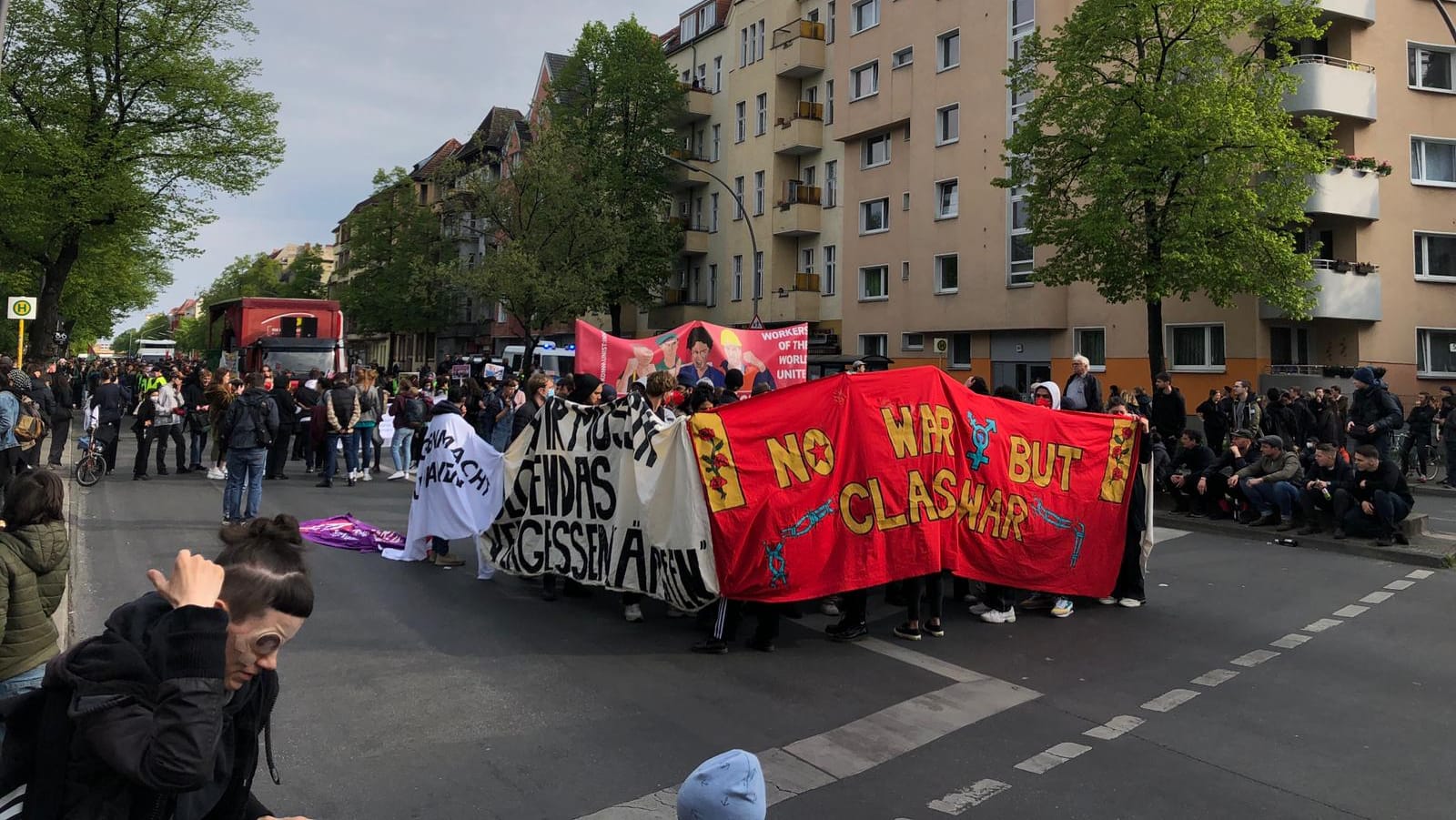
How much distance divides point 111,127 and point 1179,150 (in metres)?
30.0

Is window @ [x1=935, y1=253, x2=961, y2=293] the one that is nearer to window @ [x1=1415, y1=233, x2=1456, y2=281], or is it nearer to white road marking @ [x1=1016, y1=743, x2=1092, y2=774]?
window @ [x1=1415, y1=233, x2=1456, y2=281]

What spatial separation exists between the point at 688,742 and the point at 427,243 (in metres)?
58.9

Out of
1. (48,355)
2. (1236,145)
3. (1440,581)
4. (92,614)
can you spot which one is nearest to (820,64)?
(1236,145)

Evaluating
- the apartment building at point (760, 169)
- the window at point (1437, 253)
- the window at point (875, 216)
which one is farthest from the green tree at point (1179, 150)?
the apartment building at point (760, 169)

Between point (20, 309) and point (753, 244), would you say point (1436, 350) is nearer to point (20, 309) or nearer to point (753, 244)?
point (753, 244)

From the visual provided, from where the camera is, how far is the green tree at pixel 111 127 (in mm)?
28770

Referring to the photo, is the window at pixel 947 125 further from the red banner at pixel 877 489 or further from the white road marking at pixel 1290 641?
the white road marking at pixel 1290 641

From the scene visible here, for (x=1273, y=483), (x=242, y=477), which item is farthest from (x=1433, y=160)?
(x=242, y=477)

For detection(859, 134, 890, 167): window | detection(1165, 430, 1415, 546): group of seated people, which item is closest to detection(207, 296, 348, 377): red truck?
detection(1165, 430, 1415, 546): group of seated people

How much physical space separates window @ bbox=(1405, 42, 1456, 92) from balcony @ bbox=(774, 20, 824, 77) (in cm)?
2103

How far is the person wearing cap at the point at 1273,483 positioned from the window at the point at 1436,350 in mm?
18962

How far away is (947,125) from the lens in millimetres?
35625

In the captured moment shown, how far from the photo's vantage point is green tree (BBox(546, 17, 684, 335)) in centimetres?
4534

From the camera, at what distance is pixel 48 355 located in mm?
30094
